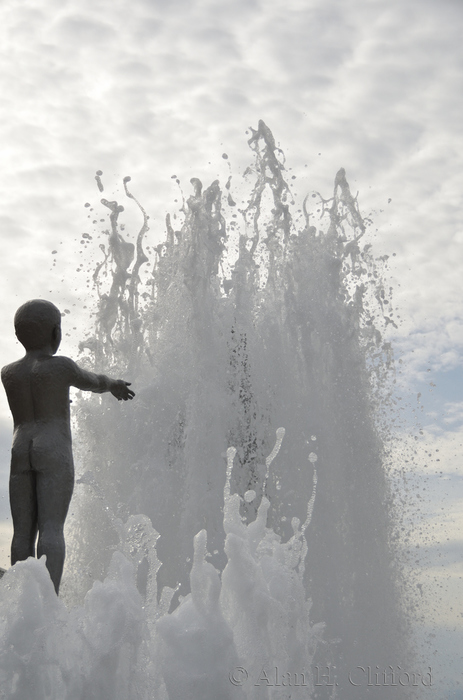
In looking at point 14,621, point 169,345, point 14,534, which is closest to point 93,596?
point 14,621

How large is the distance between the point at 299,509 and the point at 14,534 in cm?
473

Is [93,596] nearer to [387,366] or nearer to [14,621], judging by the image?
[14,621]

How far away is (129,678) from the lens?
2.51 metres

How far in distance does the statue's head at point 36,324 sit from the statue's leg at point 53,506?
72 cm

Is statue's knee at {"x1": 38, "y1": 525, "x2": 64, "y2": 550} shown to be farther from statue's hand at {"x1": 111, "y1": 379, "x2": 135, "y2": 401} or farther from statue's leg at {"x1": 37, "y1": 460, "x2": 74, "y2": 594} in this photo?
statue's hand at {"x1": 111, "y1": 379, "x2": 135, "y2": 401}

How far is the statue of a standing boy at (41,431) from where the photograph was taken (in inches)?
137

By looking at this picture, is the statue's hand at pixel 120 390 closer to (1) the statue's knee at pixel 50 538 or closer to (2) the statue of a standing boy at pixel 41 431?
(2) the statue of a standing boy at pixel 41 431

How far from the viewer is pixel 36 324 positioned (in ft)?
12.2

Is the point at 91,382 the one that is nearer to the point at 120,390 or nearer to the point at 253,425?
the point at 120,390

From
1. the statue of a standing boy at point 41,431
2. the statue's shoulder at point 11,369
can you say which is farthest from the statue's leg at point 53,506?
the statue's shoulder at point 11,369

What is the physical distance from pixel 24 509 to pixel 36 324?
1.02 metres

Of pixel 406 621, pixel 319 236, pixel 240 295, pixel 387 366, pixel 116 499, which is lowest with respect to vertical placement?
pixel 406 621

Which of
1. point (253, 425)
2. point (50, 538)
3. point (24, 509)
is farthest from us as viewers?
point (253, 425)

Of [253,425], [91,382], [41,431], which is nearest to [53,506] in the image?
[41,431]
